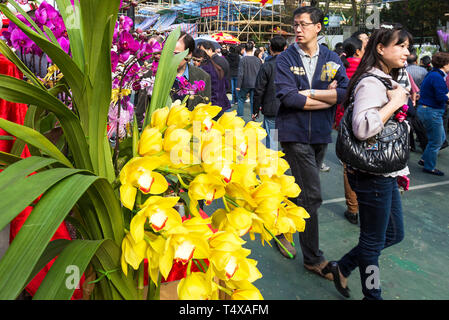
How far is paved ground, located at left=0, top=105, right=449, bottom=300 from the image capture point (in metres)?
2.62

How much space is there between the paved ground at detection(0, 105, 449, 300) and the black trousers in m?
0.22

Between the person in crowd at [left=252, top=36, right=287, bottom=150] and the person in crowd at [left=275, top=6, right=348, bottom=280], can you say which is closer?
the person in crowd at [left=275, top=6, right=348, bottom=280]

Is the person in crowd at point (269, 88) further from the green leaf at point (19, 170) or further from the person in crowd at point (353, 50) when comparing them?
the green leaf at point (19, 170)

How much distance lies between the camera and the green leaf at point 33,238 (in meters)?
0.54

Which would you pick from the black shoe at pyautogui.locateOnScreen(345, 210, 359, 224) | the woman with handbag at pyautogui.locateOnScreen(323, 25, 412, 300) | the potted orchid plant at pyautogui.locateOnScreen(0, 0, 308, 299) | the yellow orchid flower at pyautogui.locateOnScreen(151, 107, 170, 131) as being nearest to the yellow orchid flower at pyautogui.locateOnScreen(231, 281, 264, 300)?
the potted orchid plant at pyautogui.locateOnScreen(0, 0, 308, 299)

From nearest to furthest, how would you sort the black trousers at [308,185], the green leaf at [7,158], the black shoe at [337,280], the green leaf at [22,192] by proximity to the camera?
the green leaf at [22,192] → the green leaf at [7,158] → the black shoe at [337,280] → the black trousers at [308,185]

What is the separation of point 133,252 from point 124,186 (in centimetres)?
13

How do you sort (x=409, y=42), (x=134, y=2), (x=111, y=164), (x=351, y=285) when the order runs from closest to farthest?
1. (x=111, y=164)
2. (x=134, y=2)
3. (x=409, y=42)
4. (x=351, y=285)

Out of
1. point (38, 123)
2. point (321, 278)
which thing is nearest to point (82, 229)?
point (38, 123)

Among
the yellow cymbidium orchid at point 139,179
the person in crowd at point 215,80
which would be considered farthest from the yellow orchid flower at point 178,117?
the person in crowd at point 215,80

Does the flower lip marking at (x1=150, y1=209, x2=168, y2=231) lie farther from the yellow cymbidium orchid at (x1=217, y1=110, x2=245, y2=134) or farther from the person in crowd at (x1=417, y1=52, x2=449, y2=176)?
the person in crowd at (x1=417, y1=52, x2=449, y2=176)
